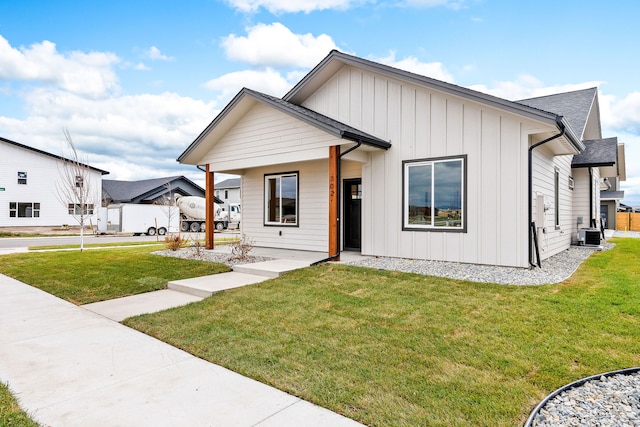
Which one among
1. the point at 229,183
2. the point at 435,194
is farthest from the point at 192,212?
the point at 435,194

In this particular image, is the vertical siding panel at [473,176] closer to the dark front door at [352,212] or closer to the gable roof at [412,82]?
the gable roof at [412,82]

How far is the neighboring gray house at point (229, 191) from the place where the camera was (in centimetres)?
4556

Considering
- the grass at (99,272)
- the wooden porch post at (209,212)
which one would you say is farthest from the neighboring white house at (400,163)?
the grass at (99,272)

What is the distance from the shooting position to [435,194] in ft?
27.2

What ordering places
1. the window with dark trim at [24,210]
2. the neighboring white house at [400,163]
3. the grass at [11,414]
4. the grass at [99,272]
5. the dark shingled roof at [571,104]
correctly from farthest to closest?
the window with dark trim at [24,210], the dark shingled roof at [571,104], the neighboring white house at [400,163], the grass at [99,272], the grass at [11,414]

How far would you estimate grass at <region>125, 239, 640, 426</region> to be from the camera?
2.68m

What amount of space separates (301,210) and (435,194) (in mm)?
4370

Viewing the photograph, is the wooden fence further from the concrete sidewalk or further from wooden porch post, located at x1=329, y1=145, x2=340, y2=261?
the concrete sidewalk

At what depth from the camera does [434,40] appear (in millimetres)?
12133

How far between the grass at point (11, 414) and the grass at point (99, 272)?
11.0ft

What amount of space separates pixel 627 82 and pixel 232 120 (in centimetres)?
1440

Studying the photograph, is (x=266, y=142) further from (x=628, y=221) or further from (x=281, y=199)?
(x=628, y=221)

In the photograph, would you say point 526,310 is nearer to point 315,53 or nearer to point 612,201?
point 315,53

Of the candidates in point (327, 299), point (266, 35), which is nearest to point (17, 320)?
point (327, 299)
